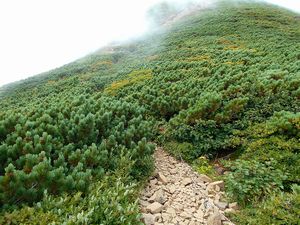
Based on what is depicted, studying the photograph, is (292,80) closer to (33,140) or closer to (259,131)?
(259,131)

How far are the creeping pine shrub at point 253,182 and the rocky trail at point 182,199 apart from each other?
27 cm

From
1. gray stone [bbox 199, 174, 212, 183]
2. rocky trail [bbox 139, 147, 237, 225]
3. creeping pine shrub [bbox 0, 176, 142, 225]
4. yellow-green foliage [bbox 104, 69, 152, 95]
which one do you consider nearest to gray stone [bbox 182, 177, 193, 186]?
rocky trail [bbox 139, 147, 237, 225]

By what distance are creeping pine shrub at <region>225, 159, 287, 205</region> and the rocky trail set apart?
0.27 meters

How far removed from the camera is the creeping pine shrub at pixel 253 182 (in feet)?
18.5

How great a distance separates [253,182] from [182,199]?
1.45 m

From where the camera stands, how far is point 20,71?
72000 mm

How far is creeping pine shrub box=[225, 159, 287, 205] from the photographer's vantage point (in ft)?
18.5

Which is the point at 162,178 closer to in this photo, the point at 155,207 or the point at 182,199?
the point at 182,199

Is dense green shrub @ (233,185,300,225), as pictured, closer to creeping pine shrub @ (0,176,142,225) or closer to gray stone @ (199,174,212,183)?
gray stone @ (199,174,212,183)

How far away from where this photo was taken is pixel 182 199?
6094mm

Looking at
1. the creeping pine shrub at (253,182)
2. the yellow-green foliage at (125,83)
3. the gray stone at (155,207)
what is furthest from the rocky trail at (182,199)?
the yellow-green foliage at (125,83)

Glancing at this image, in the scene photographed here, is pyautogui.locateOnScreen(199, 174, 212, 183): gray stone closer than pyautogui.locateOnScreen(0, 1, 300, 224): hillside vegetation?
No

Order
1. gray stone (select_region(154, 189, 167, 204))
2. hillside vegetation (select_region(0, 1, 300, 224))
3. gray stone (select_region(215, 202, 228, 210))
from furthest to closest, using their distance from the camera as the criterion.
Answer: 1. gray stone (select_region(154, 189, 167, 204))
2. gray stone (select_region(215, 202, 228, 210))
3. hillside vegetation (select_region(0, 1, 300, 224))

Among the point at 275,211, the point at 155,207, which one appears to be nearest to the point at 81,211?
the point at 155,207
